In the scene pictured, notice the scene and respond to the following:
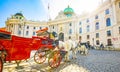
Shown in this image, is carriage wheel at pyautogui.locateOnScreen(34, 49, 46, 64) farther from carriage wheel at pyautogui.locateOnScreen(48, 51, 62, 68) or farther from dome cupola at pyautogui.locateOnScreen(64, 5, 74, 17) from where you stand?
dome cupola at pyautogui.locateOnScreen(64, 5, 74, 17)

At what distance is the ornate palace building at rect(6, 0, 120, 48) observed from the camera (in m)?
32.0

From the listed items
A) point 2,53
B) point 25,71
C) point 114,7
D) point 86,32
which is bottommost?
point 25,71

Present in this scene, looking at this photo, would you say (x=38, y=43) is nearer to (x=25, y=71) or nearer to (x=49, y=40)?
(x=49, y=40)

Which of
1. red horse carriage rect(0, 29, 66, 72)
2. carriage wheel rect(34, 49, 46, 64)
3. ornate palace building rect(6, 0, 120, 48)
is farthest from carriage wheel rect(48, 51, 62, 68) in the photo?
ornate palace building rect(6, 0, 120, 48)

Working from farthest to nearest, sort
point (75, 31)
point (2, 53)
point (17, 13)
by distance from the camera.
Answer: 1. point (17, 13)
2. point (75, 31)
3. point (2, 53)

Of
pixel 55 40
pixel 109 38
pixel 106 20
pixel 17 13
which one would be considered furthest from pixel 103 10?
pixel 17 13

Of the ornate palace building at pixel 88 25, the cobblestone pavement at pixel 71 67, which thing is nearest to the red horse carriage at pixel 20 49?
the cobblestone pavement at pixel 71 67

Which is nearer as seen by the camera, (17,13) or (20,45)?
(20,45)

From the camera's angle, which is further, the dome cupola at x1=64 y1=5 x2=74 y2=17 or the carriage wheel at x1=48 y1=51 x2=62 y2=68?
the dome cupola at x1=64 y1=5 x2=74 y2=17

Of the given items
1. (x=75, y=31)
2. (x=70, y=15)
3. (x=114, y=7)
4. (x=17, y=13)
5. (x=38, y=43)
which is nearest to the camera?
(x=38, y=43)

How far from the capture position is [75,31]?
171 feet

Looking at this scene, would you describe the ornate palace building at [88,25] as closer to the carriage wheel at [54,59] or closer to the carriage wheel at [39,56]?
the carriage wheel at [39,56]

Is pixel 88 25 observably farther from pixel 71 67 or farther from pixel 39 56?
pixel 71 67

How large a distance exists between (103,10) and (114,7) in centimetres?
555
